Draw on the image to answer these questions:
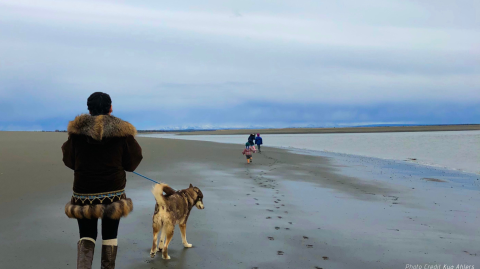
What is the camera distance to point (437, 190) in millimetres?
11070

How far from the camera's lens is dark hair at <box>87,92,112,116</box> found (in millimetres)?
3670

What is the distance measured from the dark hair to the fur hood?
145mm

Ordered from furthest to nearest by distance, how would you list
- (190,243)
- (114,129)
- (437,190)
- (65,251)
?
(437,190) → (190,243) → (65,251) → (114,129)

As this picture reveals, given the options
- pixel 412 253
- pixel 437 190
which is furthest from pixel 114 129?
pixel 437 190

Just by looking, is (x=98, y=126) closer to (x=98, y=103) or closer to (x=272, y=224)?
(x=98, y=103)

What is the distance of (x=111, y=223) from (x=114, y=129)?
1.00m

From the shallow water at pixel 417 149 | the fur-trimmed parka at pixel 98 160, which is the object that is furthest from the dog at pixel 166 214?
the shallow water at pixel 417 149

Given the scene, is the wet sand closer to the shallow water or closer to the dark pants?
the dark pants

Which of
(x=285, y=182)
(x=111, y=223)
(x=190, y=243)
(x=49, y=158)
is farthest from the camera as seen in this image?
(x=49, y=158)

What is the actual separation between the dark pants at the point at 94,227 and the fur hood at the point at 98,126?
2.94ft

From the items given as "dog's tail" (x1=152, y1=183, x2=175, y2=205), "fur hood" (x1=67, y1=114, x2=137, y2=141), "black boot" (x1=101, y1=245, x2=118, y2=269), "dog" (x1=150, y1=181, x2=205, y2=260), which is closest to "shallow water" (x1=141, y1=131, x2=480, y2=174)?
"dog" (x1=150, y1=181, x2=205, y2=260)

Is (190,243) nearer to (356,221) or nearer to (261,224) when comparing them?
(261,224)

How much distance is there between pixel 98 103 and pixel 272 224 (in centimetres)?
421

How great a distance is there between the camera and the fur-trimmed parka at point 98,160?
348cm
